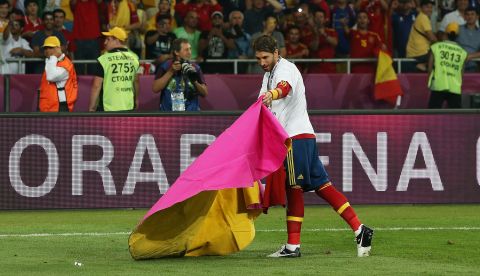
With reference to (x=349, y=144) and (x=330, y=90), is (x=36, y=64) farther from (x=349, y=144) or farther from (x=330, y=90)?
(x=349, y=144)

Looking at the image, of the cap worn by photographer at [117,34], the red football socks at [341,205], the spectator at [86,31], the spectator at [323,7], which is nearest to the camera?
the red football socks at [341,205]

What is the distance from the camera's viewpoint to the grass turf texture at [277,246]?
11.8 meters

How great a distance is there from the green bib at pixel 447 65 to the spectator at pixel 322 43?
2.26 metres

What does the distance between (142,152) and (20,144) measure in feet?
4.94

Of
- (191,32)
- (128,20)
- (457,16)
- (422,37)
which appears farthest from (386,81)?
(128,20)

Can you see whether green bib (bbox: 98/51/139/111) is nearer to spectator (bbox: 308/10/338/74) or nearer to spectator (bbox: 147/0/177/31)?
spectator (bbox: 147/0/177/31)

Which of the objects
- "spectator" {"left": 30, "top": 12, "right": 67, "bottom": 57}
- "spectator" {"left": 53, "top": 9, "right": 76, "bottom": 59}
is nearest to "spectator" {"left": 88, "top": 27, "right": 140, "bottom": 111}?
"spectator" {"left": 53, "top": 9, "right": 76, "bottom": 59}

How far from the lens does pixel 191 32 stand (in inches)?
927

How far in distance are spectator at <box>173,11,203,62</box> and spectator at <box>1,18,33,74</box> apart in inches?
98.7

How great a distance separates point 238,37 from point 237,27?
196 millimetres

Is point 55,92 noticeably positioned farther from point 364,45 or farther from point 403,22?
point 403,22

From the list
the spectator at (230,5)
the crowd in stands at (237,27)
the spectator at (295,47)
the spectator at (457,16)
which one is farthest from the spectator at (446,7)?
the spectator at (230,5)

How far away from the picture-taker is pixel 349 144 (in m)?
17.7

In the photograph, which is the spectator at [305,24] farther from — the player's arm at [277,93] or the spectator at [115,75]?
the player's arm at [277,93]
